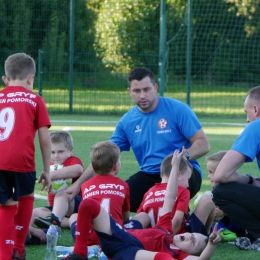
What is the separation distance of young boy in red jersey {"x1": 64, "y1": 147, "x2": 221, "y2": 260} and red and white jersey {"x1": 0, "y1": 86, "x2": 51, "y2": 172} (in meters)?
0.57

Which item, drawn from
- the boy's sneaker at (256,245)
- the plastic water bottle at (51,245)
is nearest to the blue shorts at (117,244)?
the plastic water bottle at (51,245)

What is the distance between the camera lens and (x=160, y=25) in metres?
17.2

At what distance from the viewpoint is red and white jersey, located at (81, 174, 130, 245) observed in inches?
179

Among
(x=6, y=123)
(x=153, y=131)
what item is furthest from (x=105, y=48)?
(x=6, y=123)

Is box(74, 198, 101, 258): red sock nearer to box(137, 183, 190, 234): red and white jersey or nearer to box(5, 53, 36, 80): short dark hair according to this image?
box(137, 183, 190, 234): red and white jersey

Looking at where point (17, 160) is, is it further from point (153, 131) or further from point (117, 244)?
point (153, 131)

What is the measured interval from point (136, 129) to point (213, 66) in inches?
545

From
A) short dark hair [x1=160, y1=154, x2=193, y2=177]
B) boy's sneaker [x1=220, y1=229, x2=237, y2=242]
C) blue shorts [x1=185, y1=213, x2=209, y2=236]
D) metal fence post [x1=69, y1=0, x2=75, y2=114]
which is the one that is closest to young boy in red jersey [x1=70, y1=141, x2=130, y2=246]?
short dark hair [x1=160, y1=154, x2=193, y2=177]

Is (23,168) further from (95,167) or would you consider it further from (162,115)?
(162,115)

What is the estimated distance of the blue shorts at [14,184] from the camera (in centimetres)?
425

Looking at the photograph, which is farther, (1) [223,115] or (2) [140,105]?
(1) [223,115]

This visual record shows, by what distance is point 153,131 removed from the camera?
5.62 meters

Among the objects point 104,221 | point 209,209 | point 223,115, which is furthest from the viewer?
point 223,115

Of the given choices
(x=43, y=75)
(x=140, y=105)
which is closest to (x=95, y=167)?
(x=140, y=105)
